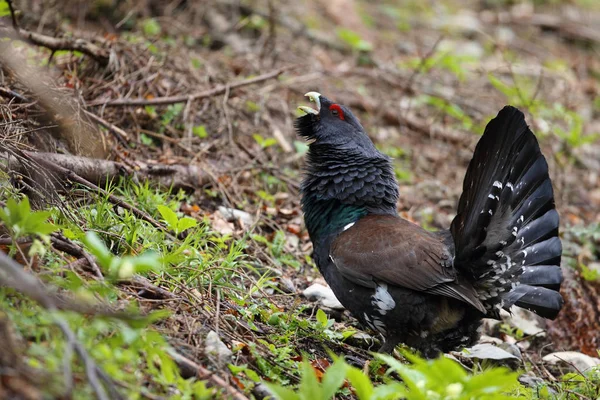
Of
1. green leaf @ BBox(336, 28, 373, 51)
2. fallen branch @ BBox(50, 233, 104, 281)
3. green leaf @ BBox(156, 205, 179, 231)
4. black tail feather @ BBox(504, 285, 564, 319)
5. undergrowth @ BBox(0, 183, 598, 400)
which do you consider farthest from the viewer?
green leaf @ BBox(336, 28, 373, 51)

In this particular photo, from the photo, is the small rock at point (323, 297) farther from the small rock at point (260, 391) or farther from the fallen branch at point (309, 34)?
the fallen branch at point (309, 34)

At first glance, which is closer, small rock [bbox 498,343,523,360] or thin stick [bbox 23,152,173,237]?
thin stick [bbox 23,152,173,237]

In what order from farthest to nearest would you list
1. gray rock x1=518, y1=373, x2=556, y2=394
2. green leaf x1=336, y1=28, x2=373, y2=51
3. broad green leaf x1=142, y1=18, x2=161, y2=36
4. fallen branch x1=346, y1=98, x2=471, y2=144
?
green leaf x1=336, y1=28, x2=373, y2=51 < fallen branch x1=346, y1=98, x2=471, y2=144 < broad green leaf x1=142, y1=18, x2=161, y2=36 < gray rock x1=518, y1=373, x2=556, y2=394

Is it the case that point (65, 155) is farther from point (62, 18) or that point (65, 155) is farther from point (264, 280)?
point (62, 18)

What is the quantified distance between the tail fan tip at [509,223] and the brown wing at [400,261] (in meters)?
0.16

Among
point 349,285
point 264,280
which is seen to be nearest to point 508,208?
point 349,285

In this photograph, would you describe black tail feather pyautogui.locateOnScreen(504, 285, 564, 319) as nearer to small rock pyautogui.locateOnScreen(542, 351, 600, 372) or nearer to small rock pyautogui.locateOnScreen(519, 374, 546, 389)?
small rock pyautogui.locateOnScreen(519, 374, 546, 389)

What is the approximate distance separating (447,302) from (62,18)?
6.60 m

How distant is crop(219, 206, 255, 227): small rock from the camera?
632cm

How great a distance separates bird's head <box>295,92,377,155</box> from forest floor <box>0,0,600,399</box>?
1.17 meters

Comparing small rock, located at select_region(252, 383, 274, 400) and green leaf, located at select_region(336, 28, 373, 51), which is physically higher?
green leaf, located at select_region(336, 28, 373, 51)

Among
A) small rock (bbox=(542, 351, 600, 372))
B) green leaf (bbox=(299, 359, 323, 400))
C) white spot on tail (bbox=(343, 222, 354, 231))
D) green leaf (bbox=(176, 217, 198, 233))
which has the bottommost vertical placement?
small rock (bbox=(542, 351, 600, 372))

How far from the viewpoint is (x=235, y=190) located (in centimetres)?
680

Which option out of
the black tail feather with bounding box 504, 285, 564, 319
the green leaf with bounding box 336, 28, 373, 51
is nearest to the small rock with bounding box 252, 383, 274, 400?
the black tail feather with bounding box 504, 285, 564, 319
